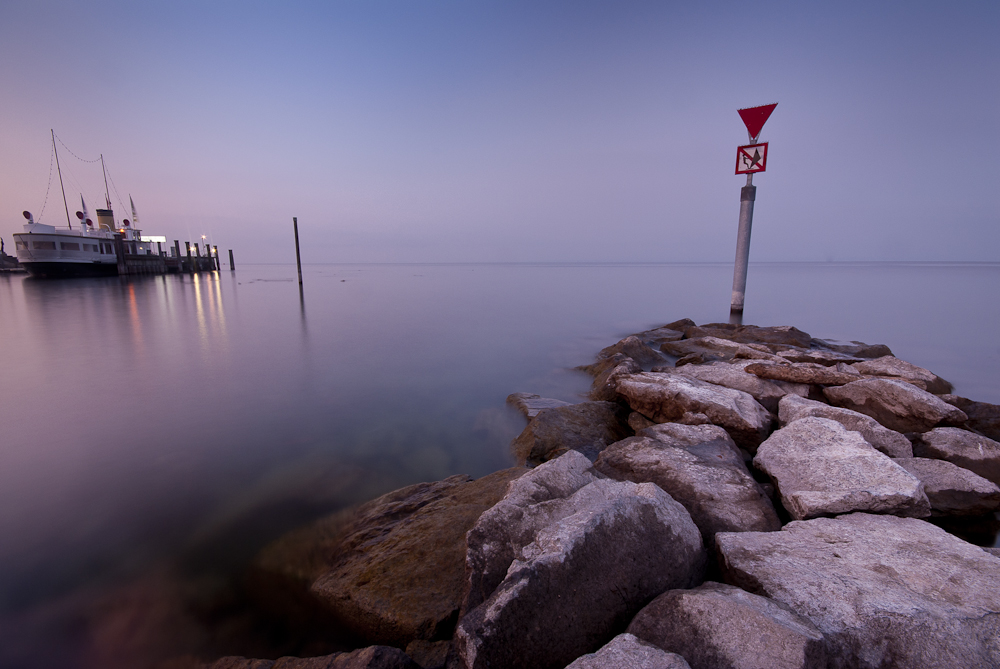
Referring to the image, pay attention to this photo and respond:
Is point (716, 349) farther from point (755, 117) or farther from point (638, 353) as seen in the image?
point (755, 117)

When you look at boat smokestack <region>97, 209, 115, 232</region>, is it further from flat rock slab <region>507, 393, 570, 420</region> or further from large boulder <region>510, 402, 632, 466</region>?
large boulder <region>510, 402, 632, 466</region>

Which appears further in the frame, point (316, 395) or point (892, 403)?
point (316, 395)

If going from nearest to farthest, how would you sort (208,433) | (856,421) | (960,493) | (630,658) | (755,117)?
1. (630,658)
2. (960,493)
3. (856,421)
4. (208,433)
5. (755,117)

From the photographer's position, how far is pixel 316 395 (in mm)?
8547

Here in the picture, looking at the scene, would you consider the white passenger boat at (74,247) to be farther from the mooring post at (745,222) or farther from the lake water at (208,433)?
the mooring post at (745,222)

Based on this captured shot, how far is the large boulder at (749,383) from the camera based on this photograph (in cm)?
540

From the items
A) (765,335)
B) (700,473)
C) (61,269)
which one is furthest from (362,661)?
(61,269)

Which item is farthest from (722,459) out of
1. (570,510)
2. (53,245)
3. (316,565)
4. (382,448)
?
(53,245)

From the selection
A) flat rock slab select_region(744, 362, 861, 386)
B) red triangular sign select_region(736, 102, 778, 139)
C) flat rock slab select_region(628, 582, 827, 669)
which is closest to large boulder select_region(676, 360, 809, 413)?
flat rock slab select_region(744, 362, 861, 386)

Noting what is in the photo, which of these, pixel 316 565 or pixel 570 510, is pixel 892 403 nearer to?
pixel 570 510

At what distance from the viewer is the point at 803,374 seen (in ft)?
18.6

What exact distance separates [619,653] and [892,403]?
5.26 meters

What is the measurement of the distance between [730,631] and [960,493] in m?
3.45

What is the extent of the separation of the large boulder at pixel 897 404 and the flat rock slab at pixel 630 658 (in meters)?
5.05
